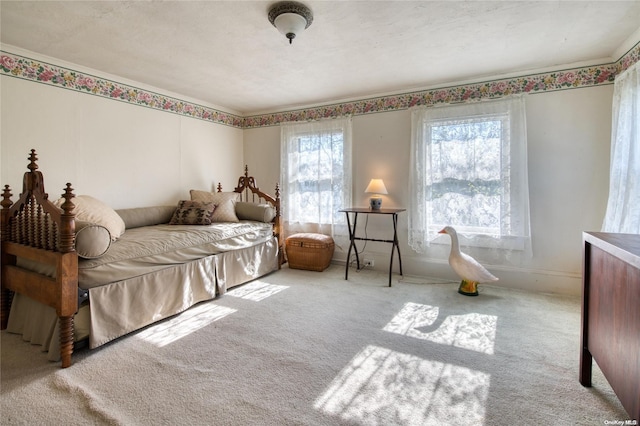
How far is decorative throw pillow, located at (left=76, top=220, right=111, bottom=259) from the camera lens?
195cm

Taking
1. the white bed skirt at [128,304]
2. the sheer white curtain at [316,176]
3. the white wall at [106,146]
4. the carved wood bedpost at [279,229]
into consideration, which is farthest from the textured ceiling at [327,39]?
the white bed skirt at [128,304]

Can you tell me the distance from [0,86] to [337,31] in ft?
9.08

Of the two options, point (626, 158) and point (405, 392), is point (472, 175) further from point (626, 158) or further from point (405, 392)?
point (405, 392)

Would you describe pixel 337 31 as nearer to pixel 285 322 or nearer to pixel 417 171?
pixel 417 171

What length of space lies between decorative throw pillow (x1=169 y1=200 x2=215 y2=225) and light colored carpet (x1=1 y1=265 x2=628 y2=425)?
107cm

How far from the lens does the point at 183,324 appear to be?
2479 millimetres

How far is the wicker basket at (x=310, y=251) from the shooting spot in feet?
13.0

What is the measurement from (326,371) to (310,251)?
2.22 metres

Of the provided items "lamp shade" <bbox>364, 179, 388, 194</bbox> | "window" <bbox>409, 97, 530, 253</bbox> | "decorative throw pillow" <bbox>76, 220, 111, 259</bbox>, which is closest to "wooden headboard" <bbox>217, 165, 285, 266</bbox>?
"lamp shade" <bbox>364, 179, 388, 194</bbox>

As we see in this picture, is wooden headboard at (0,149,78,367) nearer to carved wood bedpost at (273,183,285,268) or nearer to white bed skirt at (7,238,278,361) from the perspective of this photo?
white bed skirt at (7,238,278,361)

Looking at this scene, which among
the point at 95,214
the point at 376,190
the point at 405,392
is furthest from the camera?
the point at 376,190

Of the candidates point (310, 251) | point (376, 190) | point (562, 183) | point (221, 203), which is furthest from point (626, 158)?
point (221, 203)

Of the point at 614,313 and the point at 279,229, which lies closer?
the point at 614,313

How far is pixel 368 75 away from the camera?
3299 mm
